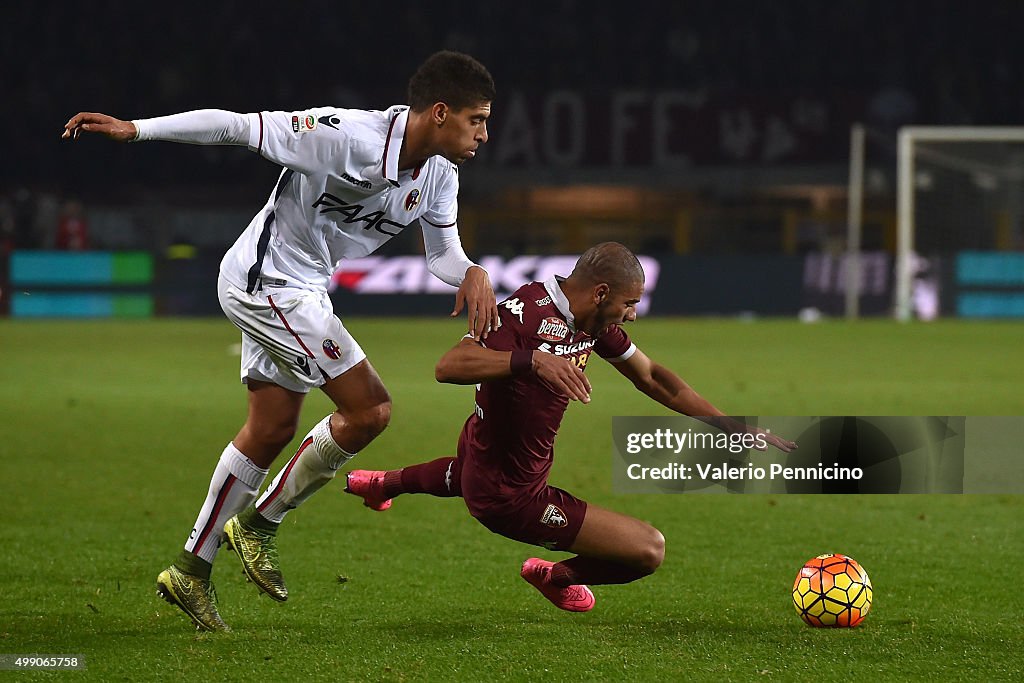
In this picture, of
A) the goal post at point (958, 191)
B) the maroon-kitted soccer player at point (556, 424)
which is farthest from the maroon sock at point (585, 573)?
the goal post at point (958, 191)

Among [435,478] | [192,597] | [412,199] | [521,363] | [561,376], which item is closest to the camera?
[561,376]

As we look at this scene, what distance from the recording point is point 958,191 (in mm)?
22000

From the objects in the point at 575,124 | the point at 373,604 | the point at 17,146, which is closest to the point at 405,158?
the point at 373,604

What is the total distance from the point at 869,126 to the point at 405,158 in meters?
24.8

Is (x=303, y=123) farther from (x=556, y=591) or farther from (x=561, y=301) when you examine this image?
(x=556, y=591)

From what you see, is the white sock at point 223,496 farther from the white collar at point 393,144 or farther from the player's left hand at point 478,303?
the white collar at point 393,144

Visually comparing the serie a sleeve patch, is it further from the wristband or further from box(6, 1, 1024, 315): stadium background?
box(6, 1, 1024, 315): stadium background

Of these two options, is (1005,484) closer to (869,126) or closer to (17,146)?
(869,126)

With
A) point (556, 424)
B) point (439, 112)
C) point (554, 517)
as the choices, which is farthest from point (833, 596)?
point (439, 112)

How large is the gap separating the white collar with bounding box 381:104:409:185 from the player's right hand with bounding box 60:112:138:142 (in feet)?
2.75

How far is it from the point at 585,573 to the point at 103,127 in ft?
6.79

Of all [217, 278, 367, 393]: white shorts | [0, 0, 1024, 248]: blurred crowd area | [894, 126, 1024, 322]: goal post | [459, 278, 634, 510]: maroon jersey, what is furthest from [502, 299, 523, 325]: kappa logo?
[0, 0, 1024, 248]: blurred crowd area

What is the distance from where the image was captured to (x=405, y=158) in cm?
452

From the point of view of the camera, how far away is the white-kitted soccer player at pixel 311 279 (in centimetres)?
438
